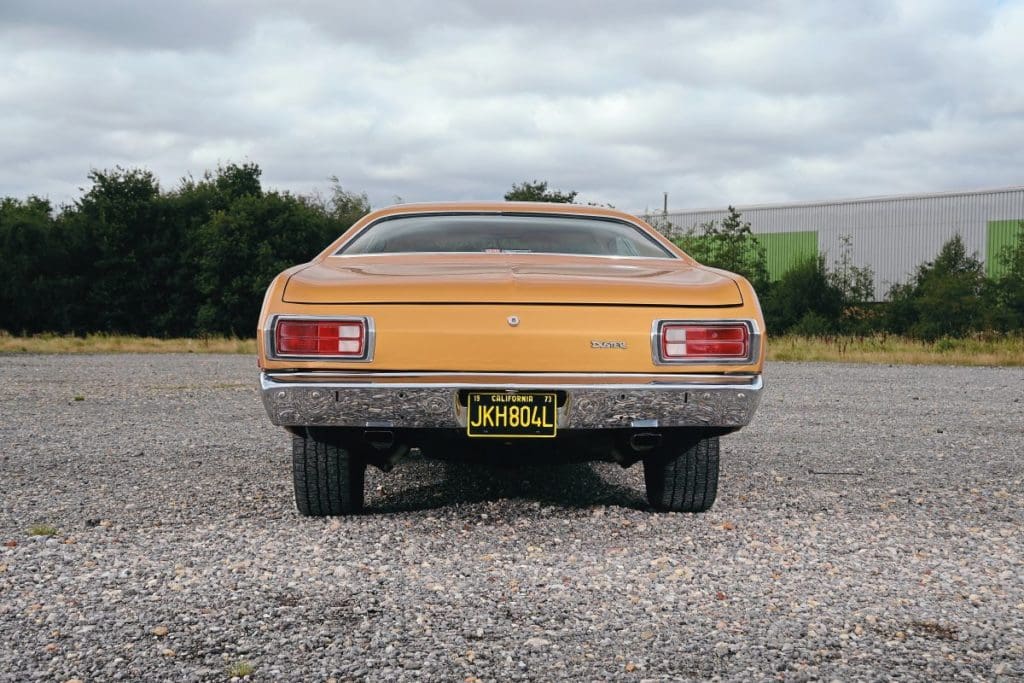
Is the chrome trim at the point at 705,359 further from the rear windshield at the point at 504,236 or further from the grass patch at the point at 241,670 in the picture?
the grass patch at the point at 241,670

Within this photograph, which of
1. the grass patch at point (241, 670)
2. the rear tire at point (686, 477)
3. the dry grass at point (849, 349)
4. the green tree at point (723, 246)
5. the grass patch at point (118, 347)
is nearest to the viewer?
the grass patch at point (241, 670)

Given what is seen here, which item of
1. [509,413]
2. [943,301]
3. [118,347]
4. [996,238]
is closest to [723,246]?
[943,301]

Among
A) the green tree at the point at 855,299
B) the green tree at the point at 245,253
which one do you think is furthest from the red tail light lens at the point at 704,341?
the green tree at the point at 245,253

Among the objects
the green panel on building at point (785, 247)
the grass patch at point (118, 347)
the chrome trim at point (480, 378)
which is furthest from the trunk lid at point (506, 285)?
the green panel on building at point (785, 247)

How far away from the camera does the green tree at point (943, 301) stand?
97.1ft

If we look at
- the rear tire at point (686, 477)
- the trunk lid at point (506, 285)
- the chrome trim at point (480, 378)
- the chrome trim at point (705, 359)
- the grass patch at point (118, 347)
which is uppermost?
the trunk lid at point (506, 285)

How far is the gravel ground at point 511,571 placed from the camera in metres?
2.73

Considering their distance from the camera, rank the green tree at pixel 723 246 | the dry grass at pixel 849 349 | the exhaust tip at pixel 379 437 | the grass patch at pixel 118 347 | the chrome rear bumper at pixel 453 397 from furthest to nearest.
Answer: the green tree at pixel 723 246 → the grass patch at pixel 118 347 → the dry grass at pixel 849 349 → the exhaust tip at pixel 379 437 → the chrome rear bumper at pixel 453 397

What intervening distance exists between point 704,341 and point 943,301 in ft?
96.3

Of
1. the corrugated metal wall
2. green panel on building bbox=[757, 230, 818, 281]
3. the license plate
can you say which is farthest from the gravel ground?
green panel on building bbox=[757, 230, 818, 281]

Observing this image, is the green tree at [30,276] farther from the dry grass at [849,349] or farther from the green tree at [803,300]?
the green tree at [803,300]

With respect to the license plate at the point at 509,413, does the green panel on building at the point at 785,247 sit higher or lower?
higher

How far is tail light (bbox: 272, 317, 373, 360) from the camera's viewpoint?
144 inches

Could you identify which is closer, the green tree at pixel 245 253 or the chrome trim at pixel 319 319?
the chrome trim at pixel 319 319
